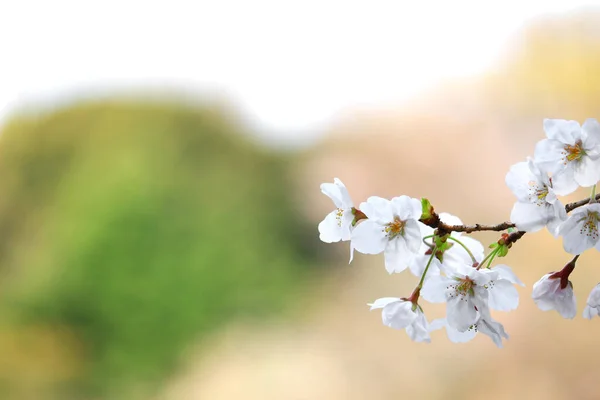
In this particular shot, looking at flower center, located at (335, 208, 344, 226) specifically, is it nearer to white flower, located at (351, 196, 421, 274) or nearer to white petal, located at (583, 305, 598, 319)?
white flower, located at (351, 196, 421, 274)

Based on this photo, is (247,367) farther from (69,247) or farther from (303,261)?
(69,247)

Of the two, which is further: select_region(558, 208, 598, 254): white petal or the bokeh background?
the bokeh background

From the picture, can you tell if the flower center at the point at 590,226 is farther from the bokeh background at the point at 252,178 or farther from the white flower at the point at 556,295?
the bokeh background at the point at 252,178

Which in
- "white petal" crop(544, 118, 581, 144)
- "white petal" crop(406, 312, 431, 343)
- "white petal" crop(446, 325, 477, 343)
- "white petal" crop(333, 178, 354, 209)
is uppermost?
"white petal" crop(544, 118, 581, 144)

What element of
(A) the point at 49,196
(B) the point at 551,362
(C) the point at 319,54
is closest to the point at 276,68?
(C) the point at 319,54

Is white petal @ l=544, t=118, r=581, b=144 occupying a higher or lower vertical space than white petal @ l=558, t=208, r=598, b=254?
higher

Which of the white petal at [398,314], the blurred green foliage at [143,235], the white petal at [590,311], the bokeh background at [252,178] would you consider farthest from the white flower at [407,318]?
the blurred green foliage at [143,235]

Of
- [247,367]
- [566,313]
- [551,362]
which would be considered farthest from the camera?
[247,367]

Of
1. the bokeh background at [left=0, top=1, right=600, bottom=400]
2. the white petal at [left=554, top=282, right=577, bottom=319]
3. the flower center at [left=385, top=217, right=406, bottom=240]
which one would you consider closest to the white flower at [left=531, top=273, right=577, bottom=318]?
the white petal at [left=554, top=282, right=577, bottom=319]
